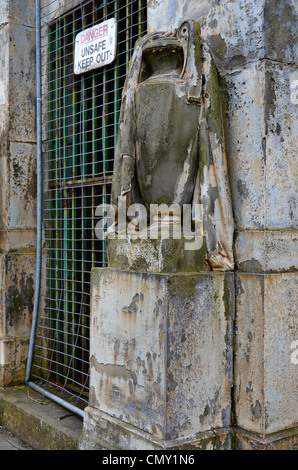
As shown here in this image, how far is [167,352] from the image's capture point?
2578 millimetres

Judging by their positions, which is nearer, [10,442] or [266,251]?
[266,251]

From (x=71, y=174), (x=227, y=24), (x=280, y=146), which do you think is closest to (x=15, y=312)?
(x=71, y=174)

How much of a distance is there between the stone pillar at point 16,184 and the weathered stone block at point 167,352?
2.01 metres

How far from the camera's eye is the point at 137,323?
2.77m

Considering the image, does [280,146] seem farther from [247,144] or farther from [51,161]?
[51,161]

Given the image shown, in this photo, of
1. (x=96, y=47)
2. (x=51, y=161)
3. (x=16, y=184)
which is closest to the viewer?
(x=96, y=47)

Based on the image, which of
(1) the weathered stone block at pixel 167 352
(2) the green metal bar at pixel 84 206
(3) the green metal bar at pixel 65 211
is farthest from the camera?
(3) the green metal bar at pixel 65 211

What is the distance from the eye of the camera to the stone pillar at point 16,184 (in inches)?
189

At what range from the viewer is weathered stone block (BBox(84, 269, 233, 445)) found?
8.53 ft

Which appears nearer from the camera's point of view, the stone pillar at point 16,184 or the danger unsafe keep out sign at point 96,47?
the danger unsafe keep out sign at point 96,47

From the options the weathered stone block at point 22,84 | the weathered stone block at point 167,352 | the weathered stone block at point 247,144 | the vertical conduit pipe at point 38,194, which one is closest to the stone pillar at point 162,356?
the weathered stone block at point 167,352

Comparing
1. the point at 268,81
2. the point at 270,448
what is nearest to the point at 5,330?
the point at 270,448

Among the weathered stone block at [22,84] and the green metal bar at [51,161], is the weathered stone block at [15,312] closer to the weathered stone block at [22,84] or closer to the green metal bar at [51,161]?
the green metal bar at [51,161]

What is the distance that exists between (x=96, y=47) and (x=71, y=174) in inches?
43.9
